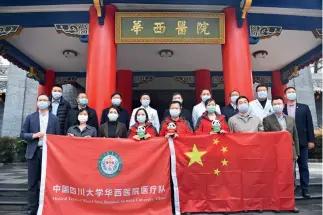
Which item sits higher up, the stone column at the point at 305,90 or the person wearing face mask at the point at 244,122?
the stone column at the point at 305,90

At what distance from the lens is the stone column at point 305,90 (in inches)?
529

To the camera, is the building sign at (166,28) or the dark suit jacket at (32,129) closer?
the dark suit jacket at (32,129)

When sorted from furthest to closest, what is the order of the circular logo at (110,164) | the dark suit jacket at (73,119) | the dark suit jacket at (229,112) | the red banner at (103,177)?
1. the dark suit jacket at (229,112)
2. the dark suit jacket at (73,119)
3. the circular logo at (110,164)
4. the red banner at (103,177)

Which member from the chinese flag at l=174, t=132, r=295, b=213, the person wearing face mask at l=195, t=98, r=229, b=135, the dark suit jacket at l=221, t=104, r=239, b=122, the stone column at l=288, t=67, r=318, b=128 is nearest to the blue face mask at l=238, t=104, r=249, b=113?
the person wearing face mask at l=195, t=98, r=229, b=135

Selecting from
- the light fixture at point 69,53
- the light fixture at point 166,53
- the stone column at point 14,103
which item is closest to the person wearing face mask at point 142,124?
the light fixture at point 166,53

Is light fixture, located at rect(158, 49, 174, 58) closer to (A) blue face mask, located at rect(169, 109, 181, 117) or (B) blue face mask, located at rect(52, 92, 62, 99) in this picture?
(B) blue face mask, located at rect(52, 92, 62, 99)

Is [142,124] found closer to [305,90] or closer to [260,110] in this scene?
[260,110]

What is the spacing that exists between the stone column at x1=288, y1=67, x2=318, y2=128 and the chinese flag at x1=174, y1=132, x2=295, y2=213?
10681 millimetres

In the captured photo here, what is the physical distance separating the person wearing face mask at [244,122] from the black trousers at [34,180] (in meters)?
2.71

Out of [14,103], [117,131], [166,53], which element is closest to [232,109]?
[117,131]

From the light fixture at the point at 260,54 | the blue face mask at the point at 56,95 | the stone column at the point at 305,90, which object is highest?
the light fixture at the point at 260,54

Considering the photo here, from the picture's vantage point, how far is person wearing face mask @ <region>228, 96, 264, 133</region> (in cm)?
407

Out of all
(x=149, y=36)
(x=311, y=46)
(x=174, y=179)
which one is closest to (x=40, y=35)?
(x=149, y=36)

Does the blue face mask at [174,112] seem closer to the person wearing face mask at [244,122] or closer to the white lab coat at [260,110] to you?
the person wearing face mask at [244,122]
